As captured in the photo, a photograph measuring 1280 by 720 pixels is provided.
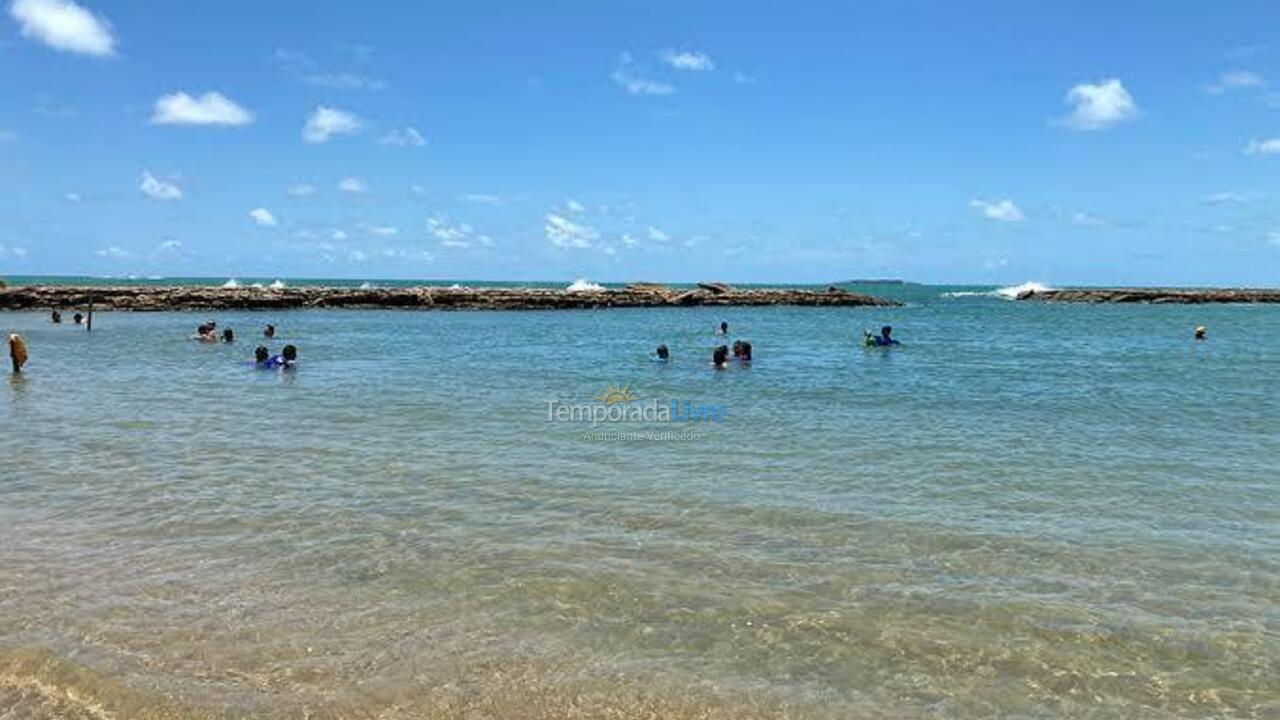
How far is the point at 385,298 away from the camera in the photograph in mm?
81375

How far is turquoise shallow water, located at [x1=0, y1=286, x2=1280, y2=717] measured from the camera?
6711 mm

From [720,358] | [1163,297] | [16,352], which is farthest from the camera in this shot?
[1163,297]

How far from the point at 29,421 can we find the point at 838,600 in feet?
60.1

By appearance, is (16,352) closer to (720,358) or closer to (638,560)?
(720,358)

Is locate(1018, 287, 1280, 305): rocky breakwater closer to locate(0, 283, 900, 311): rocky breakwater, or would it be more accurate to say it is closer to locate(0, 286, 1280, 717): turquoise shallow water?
locate(0, 283, 900, 311): rocky breakwater

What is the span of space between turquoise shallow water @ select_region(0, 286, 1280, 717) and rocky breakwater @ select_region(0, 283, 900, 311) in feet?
183

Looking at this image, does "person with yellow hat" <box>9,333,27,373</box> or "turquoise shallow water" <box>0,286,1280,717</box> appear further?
"person with yellow hat" <box>9,333,27,373</box>

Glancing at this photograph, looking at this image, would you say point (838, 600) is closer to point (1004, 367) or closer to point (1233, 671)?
point (1233, 671)

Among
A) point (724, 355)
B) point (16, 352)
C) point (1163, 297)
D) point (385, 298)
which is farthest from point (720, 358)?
point (1163, 297)

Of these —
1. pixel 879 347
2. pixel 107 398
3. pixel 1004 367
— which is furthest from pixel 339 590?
pixel 879 347

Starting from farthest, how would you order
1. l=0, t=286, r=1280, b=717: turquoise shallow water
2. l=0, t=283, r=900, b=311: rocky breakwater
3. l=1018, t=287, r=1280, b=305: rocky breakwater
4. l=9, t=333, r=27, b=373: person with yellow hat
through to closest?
l=1018, t=287, r=1280, b=305: rocky breakwater < l=0, t=283, r=900, b=311: rocky breakwater < l=9, t=333, r=27, b=373: person with yellow hat < l=0, t=286, r=1280, b=717: turquoise shallow water

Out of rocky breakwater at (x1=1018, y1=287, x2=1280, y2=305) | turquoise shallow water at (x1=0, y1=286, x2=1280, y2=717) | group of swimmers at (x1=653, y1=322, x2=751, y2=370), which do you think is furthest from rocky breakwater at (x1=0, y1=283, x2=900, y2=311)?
turquoise shallow water at (x1=0, y1=286, x2=1280, y2=717)

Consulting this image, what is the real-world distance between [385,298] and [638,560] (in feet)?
249

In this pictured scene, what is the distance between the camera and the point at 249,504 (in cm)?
1184
